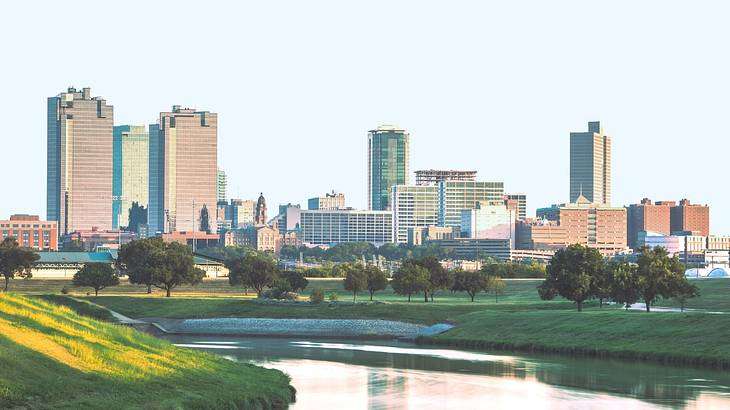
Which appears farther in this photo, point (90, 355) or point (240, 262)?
point (240, 262)

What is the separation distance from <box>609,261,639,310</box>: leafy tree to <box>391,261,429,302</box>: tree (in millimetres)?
33268

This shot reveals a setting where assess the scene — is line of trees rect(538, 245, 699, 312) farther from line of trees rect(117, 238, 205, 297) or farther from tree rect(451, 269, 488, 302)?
line of trees rect(117, 238, 205, 297)

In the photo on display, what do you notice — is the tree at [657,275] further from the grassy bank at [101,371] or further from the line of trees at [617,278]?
the grassy bank at [101,371]

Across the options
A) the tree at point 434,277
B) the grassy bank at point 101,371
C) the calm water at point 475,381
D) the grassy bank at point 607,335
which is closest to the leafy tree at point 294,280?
the tree at point 434,277

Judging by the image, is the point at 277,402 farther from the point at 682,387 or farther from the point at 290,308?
the point at 290,308

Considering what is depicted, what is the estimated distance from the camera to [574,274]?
120 metres

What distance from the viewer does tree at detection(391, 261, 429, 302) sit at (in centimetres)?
15075

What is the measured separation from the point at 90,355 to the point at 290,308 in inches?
3325

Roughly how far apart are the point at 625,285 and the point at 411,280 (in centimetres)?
3801

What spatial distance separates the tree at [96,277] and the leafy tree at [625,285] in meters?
62.6

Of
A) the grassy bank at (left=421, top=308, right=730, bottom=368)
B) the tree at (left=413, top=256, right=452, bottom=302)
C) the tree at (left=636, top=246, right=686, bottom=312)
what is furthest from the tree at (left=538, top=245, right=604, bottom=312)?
the tree at (left=413, top=256, right=452, bottom=302)

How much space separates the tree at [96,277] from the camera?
518 feet

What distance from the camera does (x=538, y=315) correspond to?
114375 mm

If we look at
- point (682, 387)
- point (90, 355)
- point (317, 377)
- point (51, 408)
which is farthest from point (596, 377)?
point (51, 408)
